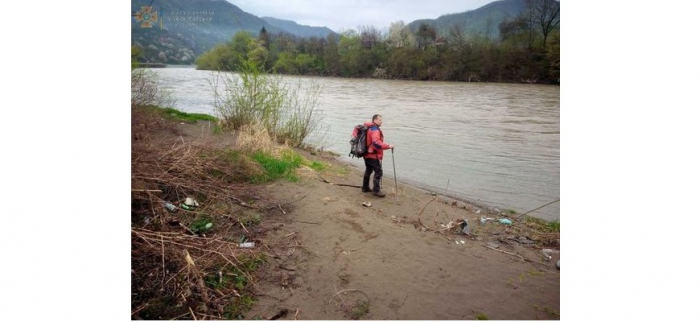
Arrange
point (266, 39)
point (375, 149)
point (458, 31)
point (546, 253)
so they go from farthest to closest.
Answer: point (458, 31) < point (266, 39) < point (375, 149) < point (546, 253)

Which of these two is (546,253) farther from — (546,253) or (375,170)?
(375,170)

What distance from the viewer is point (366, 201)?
260 inches

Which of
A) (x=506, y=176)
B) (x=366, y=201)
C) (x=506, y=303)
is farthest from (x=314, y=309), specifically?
(x=506, y=176)

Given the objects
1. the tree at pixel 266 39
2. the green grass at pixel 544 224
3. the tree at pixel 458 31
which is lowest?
the green grass at pixel 544 224

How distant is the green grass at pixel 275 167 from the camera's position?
638 cm

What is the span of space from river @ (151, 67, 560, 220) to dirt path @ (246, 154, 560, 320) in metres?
2.66

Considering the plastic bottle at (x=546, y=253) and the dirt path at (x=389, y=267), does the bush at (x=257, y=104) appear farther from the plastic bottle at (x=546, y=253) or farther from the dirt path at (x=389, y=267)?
the plastic bottle at (x=546, y=253)

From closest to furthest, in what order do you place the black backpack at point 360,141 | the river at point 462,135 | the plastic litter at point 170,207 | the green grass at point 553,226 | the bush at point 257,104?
the plastic litter at point 170,207 → the green grass at point 553,226 → the black backpack at point 360,141 → the river at point 462,135 → the bush at point 257,104

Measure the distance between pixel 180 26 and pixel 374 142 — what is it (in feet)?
10.5

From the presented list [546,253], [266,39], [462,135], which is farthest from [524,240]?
[462,135]

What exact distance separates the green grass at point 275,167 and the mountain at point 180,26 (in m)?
1.94

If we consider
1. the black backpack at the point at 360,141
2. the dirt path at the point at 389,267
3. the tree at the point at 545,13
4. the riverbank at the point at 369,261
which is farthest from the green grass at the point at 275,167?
the tree at the point at 545,13

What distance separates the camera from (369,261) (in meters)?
4.11

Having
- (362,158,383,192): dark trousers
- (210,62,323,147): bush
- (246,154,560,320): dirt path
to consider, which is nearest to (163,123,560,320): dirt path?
(246,154,560,320): dirt path
